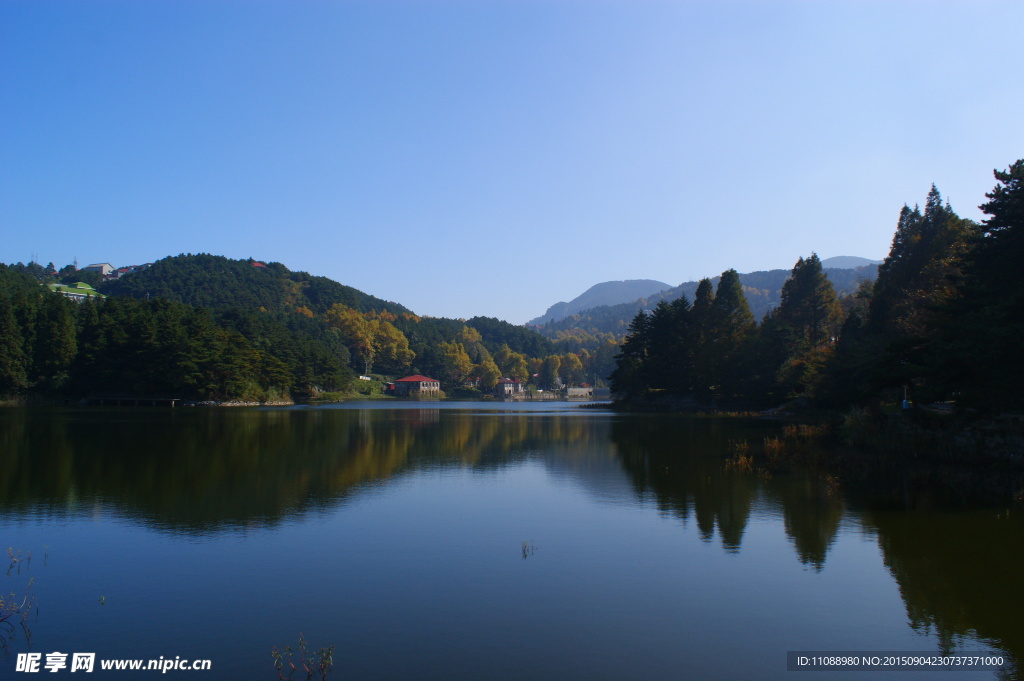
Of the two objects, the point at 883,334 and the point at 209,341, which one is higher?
the point at 209,341

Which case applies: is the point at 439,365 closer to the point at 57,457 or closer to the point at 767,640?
the point at 57,457

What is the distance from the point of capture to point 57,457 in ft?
64.5

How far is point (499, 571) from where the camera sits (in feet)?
30.5

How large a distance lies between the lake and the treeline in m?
4.46

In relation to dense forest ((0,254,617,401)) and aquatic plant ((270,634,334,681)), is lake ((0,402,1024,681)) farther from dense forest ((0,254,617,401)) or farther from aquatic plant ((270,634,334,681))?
dense forest ((0,254,617,401))

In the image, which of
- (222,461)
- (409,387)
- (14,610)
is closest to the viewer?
(14,610)

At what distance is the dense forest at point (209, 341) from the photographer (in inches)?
2381

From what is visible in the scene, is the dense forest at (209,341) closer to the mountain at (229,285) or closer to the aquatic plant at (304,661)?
the mountain at (229,285)

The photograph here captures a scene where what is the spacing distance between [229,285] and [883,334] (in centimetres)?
12247

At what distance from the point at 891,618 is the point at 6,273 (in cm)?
10145

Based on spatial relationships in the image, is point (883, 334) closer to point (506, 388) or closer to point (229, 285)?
point (506, 388)

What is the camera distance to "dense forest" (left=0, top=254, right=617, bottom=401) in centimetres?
6047

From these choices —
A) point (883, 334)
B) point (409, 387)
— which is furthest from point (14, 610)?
point (409, 387)

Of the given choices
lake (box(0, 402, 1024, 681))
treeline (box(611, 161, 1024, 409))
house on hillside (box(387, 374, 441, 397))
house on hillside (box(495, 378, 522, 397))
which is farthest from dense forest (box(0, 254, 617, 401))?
lake (box(0, 402, 1024, 681))
